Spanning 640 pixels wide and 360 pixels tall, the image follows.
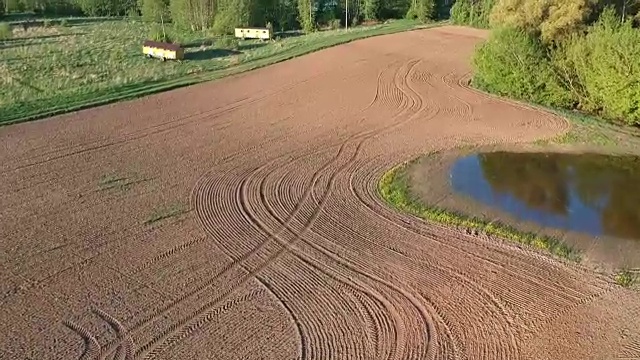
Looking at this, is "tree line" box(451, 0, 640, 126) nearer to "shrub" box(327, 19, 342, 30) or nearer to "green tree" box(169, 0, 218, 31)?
"shrub" box(327, 19, 342, 30)

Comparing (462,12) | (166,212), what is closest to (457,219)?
(166,212)

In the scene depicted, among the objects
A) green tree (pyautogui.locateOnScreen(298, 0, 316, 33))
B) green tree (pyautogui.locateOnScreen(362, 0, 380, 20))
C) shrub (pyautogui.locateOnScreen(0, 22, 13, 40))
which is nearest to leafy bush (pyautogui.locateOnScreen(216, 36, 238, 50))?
green tree (pyautogui.locateOnScreen(298, 0, 316, 33))

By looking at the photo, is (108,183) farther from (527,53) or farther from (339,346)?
(527,53)

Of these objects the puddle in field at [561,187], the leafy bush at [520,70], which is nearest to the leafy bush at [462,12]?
the leafy bush at [520,70]

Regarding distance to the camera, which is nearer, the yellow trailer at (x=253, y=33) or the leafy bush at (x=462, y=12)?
the yellow trailer at (x=253, y=33)

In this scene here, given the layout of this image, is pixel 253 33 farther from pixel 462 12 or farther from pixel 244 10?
pixel 462 12

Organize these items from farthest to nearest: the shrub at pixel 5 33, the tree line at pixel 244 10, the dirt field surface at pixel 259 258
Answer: the tree line at pixel 244 10, the shrub at pixel 5 33, the dirt field surface at pixel 259 258

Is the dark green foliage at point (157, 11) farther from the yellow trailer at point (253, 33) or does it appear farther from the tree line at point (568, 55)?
the tree line at point (568, 55)
